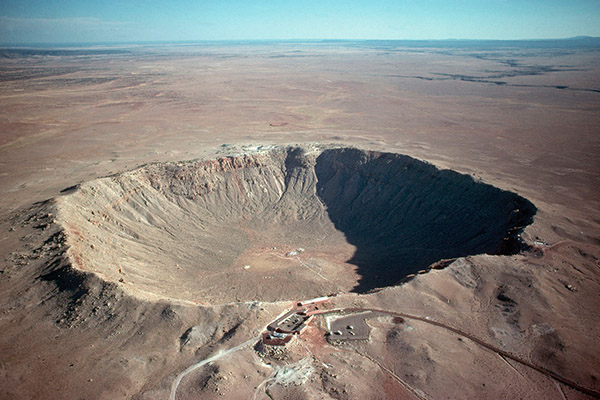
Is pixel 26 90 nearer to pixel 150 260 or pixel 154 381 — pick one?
pixel 150 260

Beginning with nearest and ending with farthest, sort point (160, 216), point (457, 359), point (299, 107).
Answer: point (457, 359) → point (160, 216) → point (299, 107)

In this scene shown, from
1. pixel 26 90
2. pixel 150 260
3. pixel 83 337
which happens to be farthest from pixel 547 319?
pixel 26 90

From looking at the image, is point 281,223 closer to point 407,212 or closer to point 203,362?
point 407,212

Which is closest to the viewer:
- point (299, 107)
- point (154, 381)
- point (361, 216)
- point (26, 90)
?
point (154, 381)

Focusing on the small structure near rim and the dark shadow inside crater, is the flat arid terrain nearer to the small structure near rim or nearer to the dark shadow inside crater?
the small structure near rim

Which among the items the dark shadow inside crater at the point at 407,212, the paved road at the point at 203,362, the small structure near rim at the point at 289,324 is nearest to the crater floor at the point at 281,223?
the dark shadow inside crater at the point at 407,212
